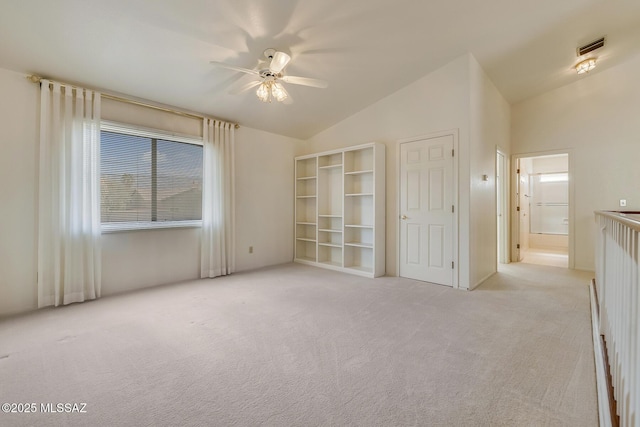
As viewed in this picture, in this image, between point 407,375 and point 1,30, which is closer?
point 407,375

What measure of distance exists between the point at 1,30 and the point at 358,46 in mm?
3250

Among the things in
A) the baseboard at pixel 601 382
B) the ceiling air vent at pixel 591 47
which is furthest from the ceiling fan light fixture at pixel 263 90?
the ceiling air vent at pixel 591 47

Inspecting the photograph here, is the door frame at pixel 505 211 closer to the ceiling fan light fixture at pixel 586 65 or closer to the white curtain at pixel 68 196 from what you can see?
the ceiling fan light fixture at pixel 586 65

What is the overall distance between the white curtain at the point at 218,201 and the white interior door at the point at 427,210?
106 inches

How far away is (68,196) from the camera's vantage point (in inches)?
119

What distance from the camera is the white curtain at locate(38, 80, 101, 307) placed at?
9.61 ft

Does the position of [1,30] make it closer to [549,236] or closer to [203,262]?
[203,262]

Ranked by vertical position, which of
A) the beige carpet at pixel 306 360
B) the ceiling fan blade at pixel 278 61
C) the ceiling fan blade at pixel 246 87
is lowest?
the beige carpet at pixel 306 360


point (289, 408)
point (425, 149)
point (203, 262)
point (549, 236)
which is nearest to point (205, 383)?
point (289, 408)

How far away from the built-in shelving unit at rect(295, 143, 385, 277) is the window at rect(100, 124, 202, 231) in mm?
2027

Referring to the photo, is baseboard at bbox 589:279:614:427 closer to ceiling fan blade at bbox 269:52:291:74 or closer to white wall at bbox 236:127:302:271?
ceiling fan blade at bbox 269:52:291:74

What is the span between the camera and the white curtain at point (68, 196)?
293cm

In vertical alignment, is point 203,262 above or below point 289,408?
above

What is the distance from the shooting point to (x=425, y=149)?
4.03 metres
